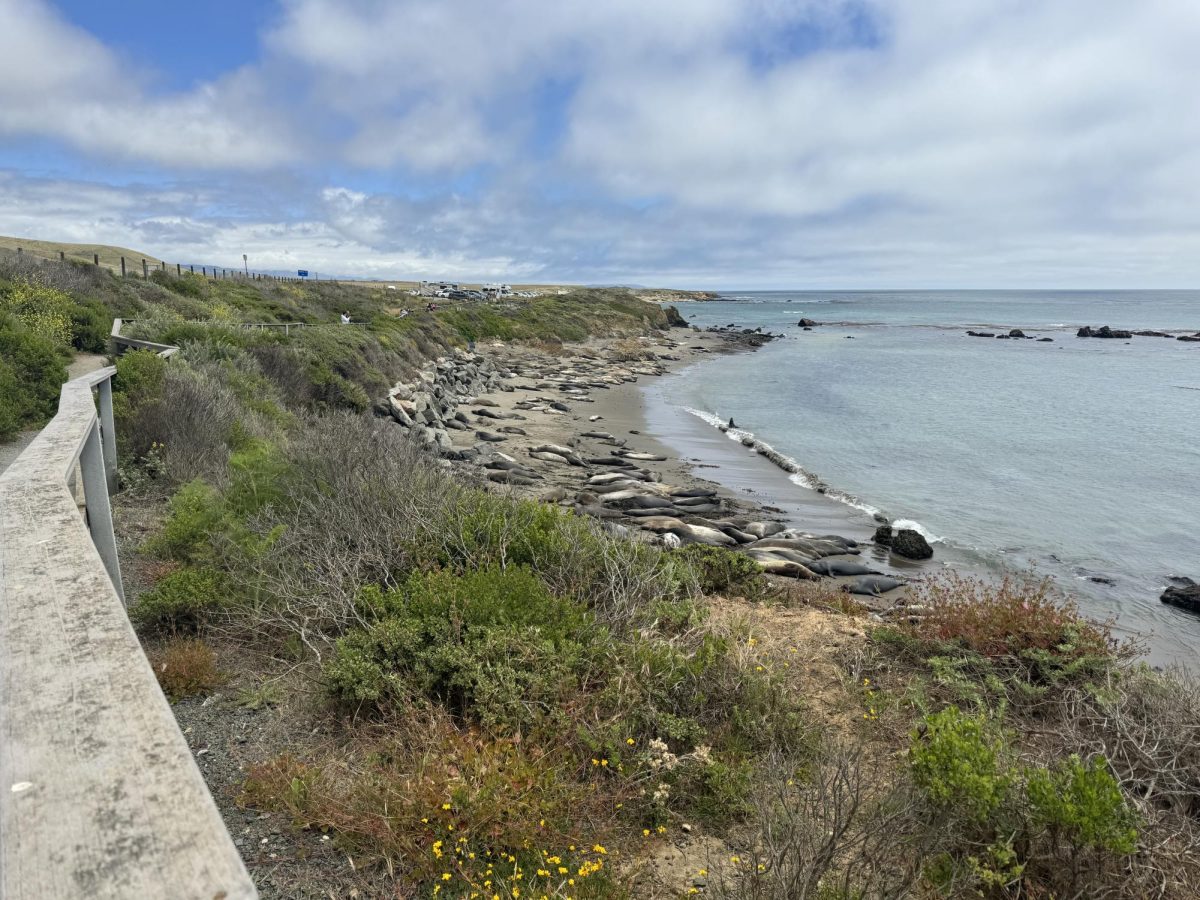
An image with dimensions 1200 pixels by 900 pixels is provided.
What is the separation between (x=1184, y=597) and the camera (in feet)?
36.4

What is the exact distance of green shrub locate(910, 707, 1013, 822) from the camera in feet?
11.6

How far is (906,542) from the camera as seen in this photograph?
13.0 m

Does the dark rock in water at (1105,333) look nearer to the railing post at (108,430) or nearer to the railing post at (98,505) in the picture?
the railing post at (108,430)

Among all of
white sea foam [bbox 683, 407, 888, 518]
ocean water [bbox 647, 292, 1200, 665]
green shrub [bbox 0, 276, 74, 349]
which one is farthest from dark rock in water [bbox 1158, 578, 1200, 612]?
green shrub [bbox 0, 276, 74, 349]

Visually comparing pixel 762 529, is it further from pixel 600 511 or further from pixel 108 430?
pixel 108 430

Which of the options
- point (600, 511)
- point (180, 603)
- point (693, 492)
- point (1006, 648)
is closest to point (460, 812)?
point (180, 603)

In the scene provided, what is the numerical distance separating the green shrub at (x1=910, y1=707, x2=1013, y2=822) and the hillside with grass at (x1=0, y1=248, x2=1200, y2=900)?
17 millimetres

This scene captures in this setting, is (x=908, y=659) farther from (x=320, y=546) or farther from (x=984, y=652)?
(x=320, y=546)

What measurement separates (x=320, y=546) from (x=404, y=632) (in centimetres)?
202

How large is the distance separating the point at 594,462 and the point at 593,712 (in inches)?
553

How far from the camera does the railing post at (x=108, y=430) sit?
7.77m

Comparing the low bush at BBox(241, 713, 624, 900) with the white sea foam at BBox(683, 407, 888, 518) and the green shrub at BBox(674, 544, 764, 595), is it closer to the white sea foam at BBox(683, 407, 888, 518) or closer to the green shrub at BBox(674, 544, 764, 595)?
the green shrub at BBox(674, 544, 764, 595)

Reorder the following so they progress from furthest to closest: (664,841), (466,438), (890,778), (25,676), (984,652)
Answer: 1. (466,438)
2. (984,652)
3. (890,778)
4. (664,841)
5. (25,676)

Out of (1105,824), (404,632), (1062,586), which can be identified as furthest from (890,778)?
(1062,586)
